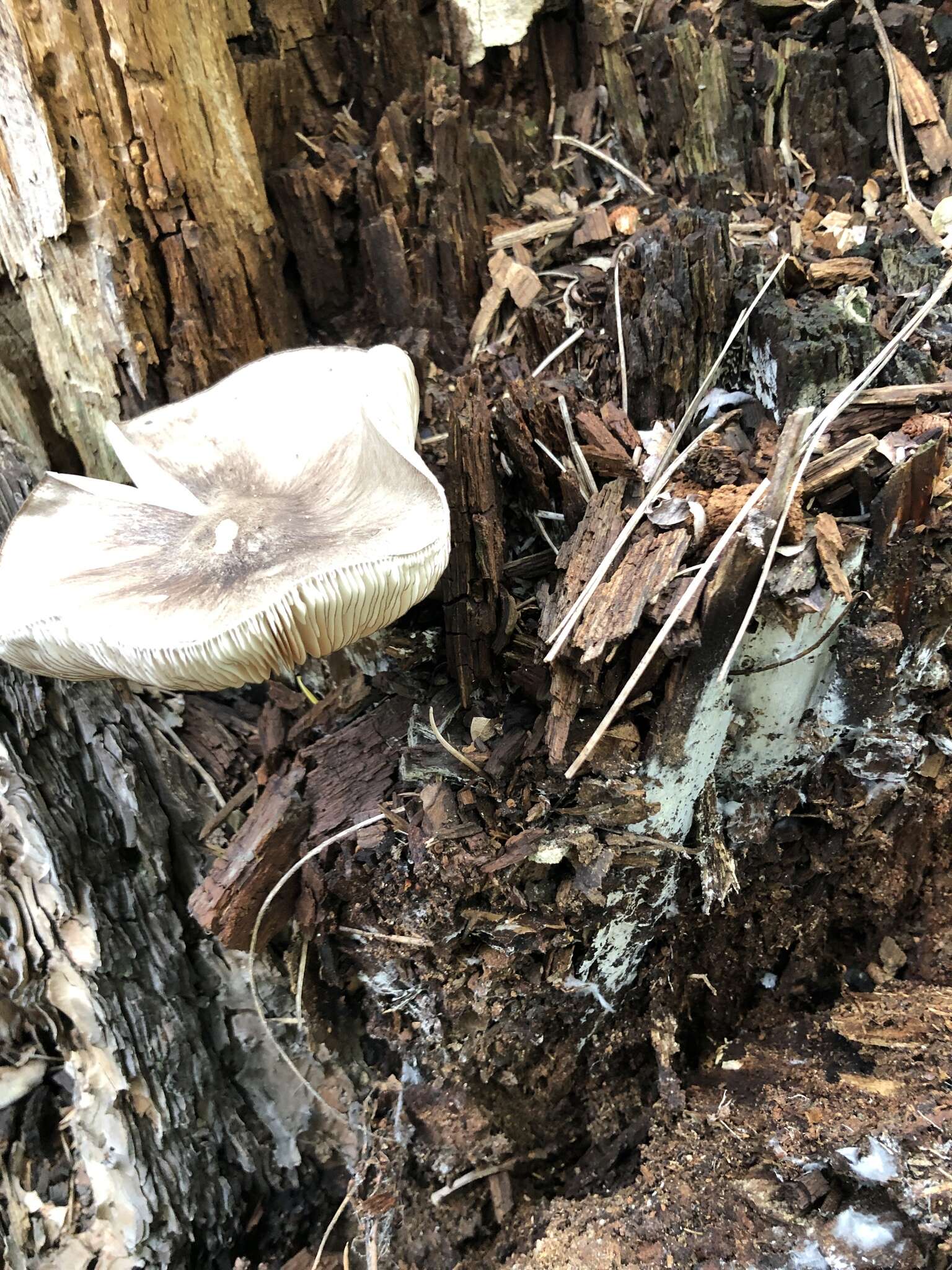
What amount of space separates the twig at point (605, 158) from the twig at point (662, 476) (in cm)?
78

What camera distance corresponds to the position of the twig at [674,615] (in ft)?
5.78

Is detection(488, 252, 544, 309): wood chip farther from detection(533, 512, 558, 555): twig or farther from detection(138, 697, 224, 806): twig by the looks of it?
detection(138, 697, 224, 806): twig

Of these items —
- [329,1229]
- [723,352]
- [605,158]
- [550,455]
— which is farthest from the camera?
[605,158]

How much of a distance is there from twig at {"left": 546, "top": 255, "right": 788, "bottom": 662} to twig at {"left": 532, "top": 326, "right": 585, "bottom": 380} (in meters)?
0.40

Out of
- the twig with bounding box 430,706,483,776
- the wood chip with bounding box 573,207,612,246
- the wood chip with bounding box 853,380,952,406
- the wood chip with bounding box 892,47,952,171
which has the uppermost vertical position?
the wood chip with bounding box 892,47,952,171

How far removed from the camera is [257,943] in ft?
7.58

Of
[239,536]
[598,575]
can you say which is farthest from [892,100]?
[239,536]

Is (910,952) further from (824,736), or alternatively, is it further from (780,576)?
(780,576)

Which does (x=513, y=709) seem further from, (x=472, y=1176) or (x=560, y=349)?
(x=472, y=1176)

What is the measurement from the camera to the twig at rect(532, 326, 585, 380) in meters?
2.37

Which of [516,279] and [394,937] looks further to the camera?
[516,279]

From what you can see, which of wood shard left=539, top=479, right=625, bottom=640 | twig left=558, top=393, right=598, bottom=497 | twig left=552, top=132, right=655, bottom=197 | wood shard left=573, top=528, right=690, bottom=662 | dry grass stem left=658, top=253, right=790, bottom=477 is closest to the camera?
wood shard left=573, top=528, right=690, bottom=662

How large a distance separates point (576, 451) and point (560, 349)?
501 millimetres

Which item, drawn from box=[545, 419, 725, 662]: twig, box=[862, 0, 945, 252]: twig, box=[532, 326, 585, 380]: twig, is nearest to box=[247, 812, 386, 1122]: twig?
box=[545, 419, 725, 662]: twig
